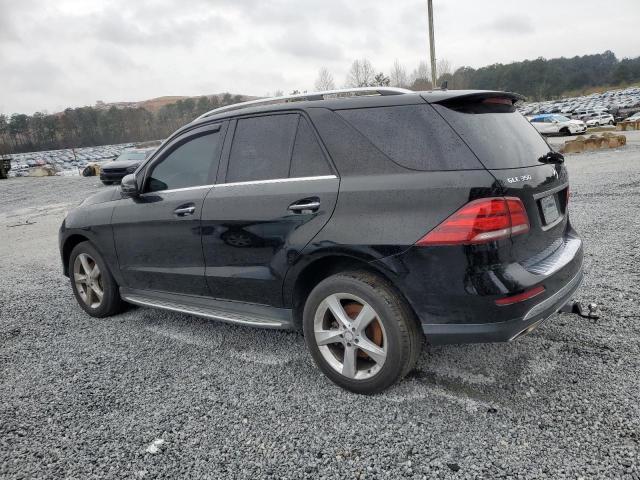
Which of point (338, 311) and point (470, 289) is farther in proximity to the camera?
point (338, 311)

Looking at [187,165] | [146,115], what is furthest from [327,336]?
[146,115]

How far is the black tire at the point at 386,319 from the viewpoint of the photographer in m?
2.68

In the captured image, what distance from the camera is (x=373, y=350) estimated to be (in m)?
2.80

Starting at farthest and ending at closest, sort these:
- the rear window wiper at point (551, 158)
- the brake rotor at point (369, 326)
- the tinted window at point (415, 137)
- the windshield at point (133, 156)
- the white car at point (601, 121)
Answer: the white car at point (601, 121) → the windshield at point (133, 156) → the rear window wiper at point (551, 158) → the brake rotor at point (369, 326) → the tinted window at point (415, 137)

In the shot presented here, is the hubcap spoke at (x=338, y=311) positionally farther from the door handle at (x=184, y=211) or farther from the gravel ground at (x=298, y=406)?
the door handle at (x=184, y=211)

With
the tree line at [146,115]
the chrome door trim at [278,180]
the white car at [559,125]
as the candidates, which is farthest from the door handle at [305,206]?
the tree line at [146,115]

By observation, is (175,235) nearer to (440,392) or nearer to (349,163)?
(349,163)

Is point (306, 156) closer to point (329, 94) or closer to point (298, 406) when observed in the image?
point (329, 94)

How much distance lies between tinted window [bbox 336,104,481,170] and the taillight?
0.76 ft

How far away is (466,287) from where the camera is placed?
Answer: 8.13ft

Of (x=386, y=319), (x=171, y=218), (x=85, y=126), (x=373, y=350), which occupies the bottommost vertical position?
(x=373, y=350)

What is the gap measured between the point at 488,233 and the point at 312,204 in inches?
40.2

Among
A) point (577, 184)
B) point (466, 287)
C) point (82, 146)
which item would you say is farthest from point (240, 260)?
point (82, 146)

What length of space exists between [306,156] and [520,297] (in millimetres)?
1499
